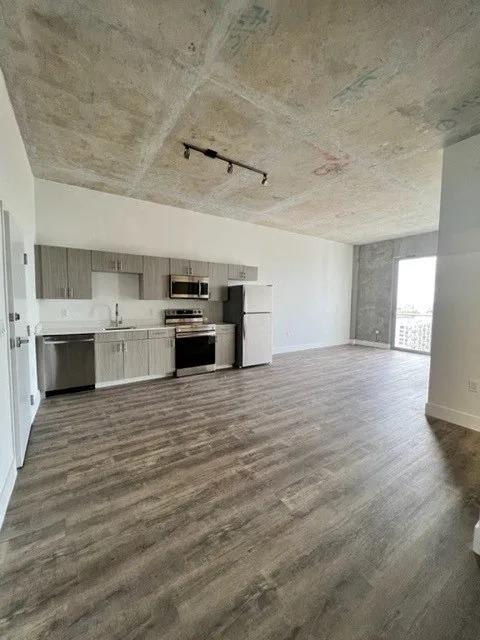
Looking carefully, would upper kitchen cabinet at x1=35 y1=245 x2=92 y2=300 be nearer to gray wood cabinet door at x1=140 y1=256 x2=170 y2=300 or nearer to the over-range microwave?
gray wood cabinet door at x1=140 y1=256 x2=170 y2=300

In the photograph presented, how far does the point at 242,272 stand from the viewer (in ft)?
19.0

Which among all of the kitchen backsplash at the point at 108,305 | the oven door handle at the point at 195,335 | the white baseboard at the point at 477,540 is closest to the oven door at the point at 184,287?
the kitchen backsplash at the point at 108,305

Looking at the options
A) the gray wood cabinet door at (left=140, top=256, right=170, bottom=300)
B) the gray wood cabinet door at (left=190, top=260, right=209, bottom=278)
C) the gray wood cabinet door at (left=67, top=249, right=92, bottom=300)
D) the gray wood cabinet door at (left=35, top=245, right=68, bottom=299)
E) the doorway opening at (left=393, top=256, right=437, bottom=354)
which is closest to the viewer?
the gray wood cabinet door at (left=35, top=245, right=68, bottom=299)

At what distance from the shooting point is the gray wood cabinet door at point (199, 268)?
5.09 metres

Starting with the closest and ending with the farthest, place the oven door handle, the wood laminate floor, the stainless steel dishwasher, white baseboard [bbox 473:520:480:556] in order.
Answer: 1. the wood laminate floor
2. white baseboard [bbox 473:520:480:556]
3. the stainless steel dishwasher
4. the oven door handle

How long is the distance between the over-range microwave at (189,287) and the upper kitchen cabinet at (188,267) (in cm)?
7

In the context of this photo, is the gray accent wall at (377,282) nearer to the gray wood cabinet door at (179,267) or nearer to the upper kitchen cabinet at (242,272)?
the upper kitchen cabinet at (242,272)

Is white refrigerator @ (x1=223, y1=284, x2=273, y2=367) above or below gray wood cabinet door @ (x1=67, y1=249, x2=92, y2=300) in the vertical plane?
below

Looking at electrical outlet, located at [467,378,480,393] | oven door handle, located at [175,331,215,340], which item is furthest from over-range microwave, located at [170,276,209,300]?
electrical outlet, located at [467,378,480,393]

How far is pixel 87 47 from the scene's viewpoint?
1864mm

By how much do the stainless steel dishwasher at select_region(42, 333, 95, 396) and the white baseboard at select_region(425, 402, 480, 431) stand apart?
4.50m

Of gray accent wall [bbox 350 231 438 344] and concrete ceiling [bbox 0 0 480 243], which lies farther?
gray accent wall [bbox 350 231 438 344]

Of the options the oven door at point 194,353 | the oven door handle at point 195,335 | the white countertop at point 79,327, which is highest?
the white countertop at point 79,327

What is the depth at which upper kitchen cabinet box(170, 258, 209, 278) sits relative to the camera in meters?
4.89
